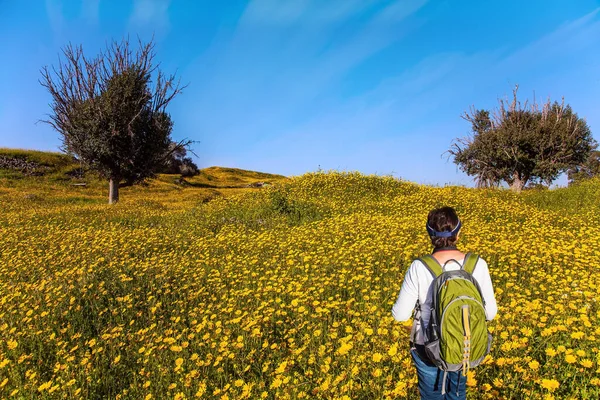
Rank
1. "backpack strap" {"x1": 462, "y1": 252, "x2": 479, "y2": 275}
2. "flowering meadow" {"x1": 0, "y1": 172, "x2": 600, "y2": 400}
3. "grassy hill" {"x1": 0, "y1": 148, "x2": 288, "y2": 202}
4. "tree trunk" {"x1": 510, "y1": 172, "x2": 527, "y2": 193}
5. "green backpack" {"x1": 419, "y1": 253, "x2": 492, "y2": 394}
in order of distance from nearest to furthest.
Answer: "green backpack" {"x1": 419, "y1": 253, "x2": 492, "y2": 394} → "backpack strap" {"x1": 462, "y1": 252, "x2": 479, "y2": 275} → "flowering meadow" {"x1": 0, "y1": 172, "x2": 600, "y2": 400} → "tree trunk" {"x1": 510, "y1": 172, "x2": 527, "y2": 193} → "grassy hill" {"x1": 0, "y1": 148, "x2": 288, "y2": 202}

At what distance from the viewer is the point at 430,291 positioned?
2852 mm

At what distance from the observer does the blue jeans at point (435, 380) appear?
2924mm

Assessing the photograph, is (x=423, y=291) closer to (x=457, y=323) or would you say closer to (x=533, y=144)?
(x=457, y=323)

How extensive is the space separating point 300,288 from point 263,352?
6.48 feet

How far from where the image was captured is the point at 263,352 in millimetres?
5125

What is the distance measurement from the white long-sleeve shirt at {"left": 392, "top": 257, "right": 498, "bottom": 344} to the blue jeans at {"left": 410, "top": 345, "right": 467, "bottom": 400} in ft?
0.56

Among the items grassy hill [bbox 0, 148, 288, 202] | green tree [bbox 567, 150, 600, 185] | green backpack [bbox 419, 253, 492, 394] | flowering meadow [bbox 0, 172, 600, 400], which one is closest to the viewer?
green backpack [bbox 419, 253, 492, 394]

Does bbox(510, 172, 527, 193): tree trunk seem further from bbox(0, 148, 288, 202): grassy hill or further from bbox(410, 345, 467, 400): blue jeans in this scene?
bbox(410, 345, 467, 400): blue jeans

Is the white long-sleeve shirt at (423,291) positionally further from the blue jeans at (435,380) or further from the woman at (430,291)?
the blue jeans at (435,380)

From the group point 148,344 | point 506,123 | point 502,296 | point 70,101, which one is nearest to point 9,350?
point 148,344

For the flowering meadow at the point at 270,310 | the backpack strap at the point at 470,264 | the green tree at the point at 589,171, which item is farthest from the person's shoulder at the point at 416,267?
the green tree at the point at 589,171

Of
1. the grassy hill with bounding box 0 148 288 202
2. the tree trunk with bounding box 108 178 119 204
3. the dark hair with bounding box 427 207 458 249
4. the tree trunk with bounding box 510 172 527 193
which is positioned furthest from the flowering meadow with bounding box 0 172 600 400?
the grassy hill with bounding box 0 148 288 202

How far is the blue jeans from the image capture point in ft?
9.59

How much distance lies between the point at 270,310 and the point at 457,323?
3.85m
